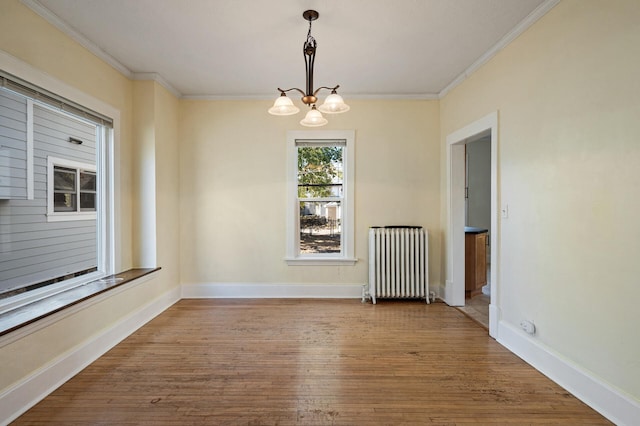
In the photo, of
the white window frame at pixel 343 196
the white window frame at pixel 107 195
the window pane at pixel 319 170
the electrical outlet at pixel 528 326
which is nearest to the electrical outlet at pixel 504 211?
the electrical outlet at pixel 528 326

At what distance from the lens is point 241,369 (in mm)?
2379

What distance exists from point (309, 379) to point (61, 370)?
179 centimetres

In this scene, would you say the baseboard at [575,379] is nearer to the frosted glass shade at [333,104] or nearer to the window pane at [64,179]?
the frosted glass shade at [333,104]

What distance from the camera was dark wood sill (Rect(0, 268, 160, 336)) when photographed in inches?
75.8

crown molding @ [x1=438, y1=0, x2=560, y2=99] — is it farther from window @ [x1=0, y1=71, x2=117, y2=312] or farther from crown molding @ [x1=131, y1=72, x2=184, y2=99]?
window @ [x1=0, y1=71, x2=117, y2=312]

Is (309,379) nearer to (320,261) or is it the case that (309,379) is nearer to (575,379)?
(575,379)

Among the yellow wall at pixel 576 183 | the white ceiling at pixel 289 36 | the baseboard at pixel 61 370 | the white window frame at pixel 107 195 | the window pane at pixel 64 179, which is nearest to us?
the yellow wall at pixel 576 183

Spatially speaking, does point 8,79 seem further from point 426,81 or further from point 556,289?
point 556,289

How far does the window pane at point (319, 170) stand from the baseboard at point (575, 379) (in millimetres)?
Answer: 2551

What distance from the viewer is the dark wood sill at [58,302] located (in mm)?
1926

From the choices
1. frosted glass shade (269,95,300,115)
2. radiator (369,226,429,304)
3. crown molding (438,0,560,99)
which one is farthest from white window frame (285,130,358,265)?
frosted glass shade (269,95,300,115)

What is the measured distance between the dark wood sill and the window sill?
1754 millimetres

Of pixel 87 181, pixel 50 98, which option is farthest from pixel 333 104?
pixel 87 181

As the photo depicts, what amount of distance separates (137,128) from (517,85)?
383 centimetres
